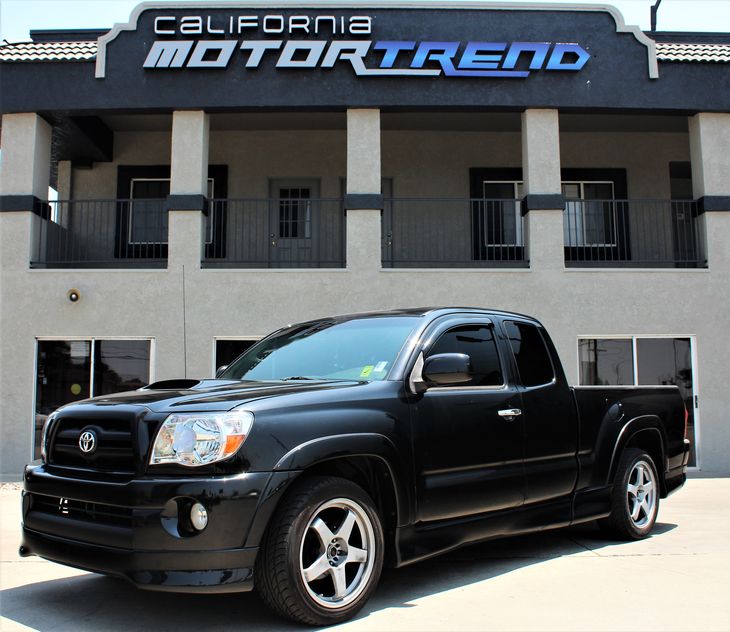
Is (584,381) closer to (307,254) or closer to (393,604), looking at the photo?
(307,254)

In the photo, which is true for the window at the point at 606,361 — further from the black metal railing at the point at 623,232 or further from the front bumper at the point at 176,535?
the front bumper at the point at 176,535

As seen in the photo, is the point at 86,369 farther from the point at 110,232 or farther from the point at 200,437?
the point at 200,437

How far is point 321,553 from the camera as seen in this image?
13.6 ft

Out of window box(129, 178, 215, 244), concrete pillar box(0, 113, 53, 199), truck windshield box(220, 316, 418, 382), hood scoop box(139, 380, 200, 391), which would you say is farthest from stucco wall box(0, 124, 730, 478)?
hood scoop box(139, 380, 200, 391)

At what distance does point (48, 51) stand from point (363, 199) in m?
5.95

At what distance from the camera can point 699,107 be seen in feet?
41.8

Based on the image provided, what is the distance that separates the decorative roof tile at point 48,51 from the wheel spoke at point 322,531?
35.7ft

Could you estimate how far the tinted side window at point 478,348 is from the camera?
5383 millimetres

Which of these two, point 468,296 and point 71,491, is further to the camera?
point 468,296

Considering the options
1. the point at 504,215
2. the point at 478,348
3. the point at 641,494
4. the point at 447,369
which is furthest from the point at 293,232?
the point at 447,369

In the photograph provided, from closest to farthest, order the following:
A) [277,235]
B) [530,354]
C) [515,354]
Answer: [515,354], [530,354], [277,235]

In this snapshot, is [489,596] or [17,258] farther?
[17,258]

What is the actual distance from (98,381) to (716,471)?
10.1 metres

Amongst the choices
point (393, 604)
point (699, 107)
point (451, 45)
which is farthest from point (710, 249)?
point (393, 604)
